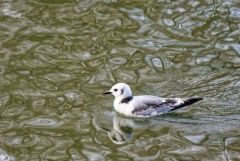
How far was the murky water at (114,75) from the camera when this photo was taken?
8.87 meters

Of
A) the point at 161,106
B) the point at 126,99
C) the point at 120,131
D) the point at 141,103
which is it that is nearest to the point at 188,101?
the point at 161,106

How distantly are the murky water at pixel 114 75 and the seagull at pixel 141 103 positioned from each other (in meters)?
0.11

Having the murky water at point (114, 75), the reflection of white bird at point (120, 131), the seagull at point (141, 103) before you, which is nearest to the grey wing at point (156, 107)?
the seagull at point (141, 103)

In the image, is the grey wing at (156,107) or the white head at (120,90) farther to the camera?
the white head at (120,90)

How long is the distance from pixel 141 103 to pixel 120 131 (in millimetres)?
499

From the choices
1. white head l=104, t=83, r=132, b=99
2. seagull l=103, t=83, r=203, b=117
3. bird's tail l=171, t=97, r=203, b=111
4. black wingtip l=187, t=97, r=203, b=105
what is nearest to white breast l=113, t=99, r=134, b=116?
seagull l=103, t=83, r=203, b=117

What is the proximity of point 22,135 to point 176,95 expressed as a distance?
2.22 meters

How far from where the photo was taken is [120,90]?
9.68 meters

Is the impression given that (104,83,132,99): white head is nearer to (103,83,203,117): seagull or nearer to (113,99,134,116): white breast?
(103,83,203,117): seagull

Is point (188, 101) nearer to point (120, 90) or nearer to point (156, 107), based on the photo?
point (156, 107)

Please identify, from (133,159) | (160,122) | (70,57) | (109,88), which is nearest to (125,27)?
(70,57)

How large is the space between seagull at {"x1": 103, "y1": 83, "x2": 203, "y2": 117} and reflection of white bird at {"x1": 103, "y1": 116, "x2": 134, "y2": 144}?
134 mm

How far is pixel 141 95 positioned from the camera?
997cm

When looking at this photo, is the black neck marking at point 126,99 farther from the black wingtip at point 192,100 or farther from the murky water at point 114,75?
the black wingtip at point 192,100
